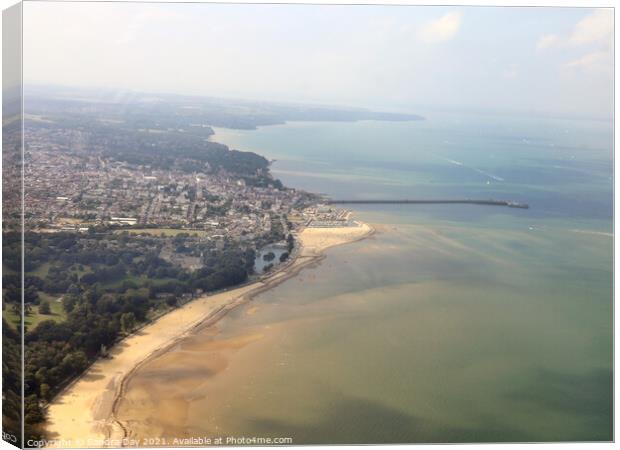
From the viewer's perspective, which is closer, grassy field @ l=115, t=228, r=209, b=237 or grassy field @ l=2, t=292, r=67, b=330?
grassy field @ l=2, t=292, r=67, b=330

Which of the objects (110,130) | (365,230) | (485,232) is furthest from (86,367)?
(485,232)

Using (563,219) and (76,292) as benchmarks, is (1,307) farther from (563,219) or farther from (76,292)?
(563,219)

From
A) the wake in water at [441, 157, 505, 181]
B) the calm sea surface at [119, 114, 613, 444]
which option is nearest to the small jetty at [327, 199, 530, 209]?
the calm sea surface at [119, 114, 613, 444]

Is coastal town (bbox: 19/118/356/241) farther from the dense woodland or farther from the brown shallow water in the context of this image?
the brown shallow water

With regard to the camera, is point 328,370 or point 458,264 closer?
point 328,370

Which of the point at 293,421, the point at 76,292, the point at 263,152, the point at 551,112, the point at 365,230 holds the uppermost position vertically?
the point at 551,112

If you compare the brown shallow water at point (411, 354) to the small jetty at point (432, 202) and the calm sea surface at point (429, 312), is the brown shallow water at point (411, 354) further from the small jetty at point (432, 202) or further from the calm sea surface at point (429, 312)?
the small jetty at point (432, 202)
